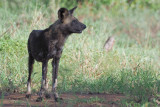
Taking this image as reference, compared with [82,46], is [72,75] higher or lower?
lower

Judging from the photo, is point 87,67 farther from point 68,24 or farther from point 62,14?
point 62,14

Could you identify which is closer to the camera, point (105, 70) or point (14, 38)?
point (105, 70)

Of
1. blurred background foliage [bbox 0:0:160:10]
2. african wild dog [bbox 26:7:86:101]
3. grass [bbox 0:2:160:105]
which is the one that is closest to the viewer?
african wild dog [bbox 26:7:86:101]

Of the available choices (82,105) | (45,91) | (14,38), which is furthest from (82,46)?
(82,105)

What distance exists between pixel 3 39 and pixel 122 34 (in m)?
7.81

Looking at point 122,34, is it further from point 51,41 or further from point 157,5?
point 51,41

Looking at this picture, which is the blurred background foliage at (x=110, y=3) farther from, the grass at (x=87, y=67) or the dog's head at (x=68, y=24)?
the dog's head at (x=68, y=24)

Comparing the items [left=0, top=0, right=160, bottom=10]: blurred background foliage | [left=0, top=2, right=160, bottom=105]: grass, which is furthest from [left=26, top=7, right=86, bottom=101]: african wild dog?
[left=0, top=0, right=160, bottom=10]: blurred background foliage

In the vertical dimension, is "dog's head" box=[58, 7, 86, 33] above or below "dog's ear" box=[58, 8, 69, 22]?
below

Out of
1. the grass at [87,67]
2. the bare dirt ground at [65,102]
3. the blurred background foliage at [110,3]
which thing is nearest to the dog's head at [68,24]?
the grass at [87,67]

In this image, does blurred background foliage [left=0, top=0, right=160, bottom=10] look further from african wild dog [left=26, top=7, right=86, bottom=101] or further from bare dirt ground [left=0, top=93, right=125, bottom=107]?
bare dirt ground [left=0, top=93, right=125, bottom=107]

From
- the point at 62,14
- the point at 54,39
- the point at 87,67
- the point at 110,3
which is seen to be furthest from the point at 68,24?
the point at 110,3

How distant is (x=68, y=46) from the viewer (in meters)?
8.16

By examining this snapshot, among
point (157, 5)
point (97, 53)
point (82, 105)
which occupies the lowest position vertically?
point (82, 105)
